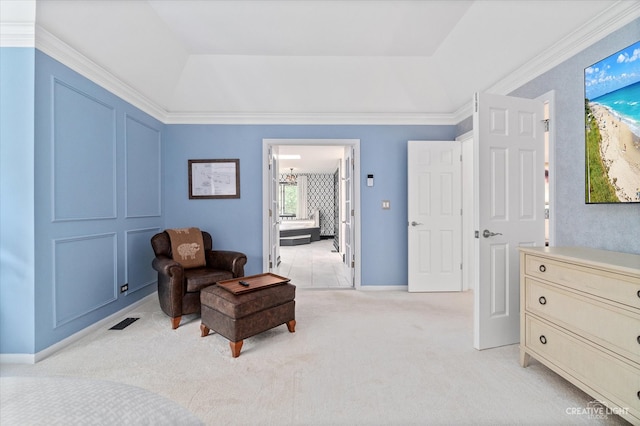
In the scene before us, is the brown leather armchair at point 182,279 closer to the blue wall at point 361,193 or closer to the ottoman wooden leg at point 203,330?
the ottoman wooden leg at point 203,330

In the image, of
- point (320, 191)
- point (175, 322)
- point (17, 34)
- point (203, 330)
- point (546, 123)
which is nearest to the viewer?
point (17, 34)

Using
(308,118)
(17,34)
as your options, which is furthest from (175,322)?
(308,118)

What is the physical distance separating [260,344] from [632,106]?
10.3 ft

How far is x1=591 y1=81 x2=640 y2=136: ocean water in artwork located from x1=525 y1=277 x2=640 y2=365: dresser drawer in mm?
1109

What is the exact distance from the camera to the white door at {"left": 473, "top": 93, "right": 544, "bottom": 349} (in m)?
2.27

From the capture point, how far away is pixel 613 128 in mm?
1866

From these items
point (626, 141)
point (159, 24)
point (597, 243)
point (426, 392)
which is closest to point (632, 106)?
point (626, 141)

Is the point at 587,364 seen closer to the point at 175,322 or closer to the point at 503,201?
the point at 503,201

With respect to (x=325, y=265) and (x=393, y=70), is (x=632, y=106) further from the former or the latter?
(x=325, y=265)

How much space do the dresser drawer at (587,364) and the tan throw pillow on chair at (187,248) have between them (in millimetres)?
3264

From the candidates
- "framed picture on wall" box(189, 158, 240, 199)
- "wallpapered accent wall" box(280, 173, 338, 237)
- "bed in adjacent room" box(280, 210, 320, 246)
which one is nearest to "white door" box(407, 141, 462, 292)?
"framed picture on wall" box(189, 158, 240, 199)

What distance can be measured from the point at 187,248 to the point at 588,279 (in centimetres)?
354

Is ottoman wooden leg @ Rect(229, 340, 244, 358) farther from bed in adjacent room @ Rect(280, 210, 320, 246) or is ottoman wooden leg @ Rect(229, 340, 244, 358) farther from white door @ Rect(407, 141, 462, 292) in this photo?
bed in adjacent room @ Rect(280, 210, 320, 246)

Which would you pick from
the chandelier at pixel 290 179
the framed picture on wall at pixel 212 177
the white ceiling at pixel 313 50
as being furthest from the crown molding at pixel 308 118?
the chandelier at pixel 290 179
